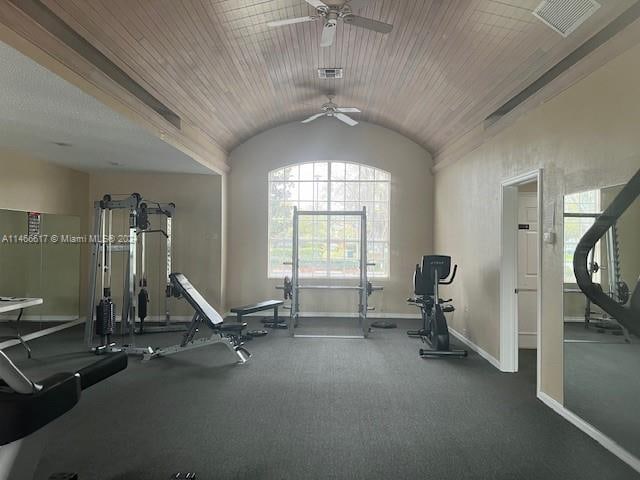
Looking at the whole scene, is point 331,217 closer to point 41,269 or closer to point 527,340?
point 527,340

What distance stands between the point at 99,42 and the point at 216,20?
3.10 feet

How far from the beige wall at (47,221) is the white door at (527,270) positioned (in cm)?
626

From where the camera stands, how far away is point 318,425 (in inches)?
128

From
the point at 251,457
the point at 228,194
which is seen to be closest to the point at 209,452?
the point at 251,457

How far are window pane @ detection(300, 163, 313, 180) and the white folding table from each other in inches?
175

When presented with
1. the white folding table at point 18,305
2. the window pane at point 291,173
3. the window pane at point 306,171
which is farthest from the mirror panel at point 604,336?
the white folding table at point 18,305

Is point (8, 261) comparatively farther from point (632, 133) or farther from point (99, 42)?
point (632, 133)

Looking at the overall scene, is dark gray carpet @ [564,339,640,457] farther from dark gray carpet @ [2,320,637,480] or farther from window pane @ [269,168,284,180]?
window pane @ [269,168,284,180]

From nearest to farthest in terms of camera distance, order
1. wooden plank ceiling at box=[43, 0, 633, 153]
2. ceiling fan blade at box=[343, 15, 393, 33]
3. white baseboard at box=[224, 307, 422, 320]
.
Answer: wooden plank ceiling at box=[43, 0, 633, 153]
ceiling fan blade at box=[343, 15, 393, 33]
white baseboard at box=[224, 307, 422, 320]

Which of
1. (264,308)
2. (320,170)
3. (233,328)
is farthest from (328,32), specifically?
(320,170)

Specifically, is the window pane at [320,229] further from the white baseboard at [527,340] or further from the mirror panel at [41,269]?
the mirror panel at [41,269]

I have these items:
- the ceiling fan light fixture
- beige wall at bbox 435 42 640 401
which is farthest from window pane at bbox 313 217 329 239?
the ceiling fan light fixture

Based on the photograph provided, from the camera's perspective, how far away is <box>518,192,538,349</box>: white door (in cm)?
552

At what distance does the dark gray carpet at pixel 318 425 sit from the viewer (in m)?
2.66
